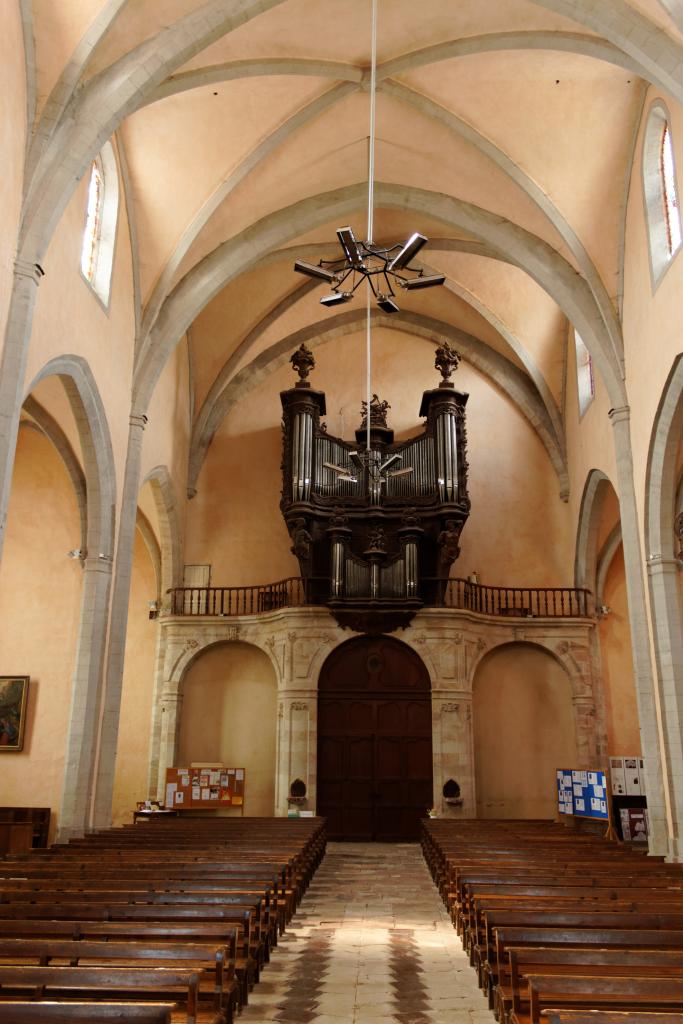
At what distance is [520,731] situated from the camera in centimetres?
2111

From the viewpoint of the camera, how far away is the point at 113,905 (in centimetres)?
666

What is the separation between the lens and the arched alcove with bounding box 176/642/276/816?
20875 millimetres

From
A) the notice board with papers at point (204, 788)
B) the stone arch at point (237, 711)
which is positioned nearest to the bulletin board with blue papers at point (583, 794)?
the stone arch at point (237, 711)

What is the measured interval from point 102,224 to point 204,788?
38.7 feet

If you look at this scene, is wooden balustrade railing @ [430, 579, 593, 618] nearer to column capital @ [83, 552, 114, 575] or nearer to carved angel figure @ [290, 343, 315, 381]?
carved angel figure @ [290, 343, 315, 381]

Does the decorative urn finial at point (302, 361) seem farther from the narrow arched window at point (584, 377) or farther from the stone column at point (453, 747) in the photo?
the stone column at point (453, 747)

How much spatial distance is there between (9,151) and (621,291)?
35.0ft

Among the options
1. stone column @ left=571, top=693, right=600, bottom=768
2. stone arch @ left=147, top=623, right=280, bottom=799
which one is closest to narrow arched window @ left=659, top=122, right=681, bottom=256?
stone column @ left=571, top=693, right=600, bottom=768

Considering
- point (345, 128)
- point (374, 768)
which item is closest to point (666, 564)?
point (374, 768)

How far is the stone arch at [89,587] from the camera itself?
14.2 metres

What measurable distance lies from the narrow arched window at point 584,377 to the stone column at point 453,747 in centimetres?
725

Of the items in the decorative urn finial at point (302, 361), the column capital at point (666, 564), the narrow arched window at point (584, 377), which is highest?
the decorative urn finial at point (302, 361)

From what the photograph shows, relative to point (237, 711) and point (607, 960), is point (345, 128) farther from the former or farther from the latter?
point (607, 960)

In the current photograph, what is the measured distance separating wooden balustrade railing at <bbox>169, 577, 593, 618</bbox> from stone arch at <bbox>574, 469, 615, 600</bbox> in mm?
433
